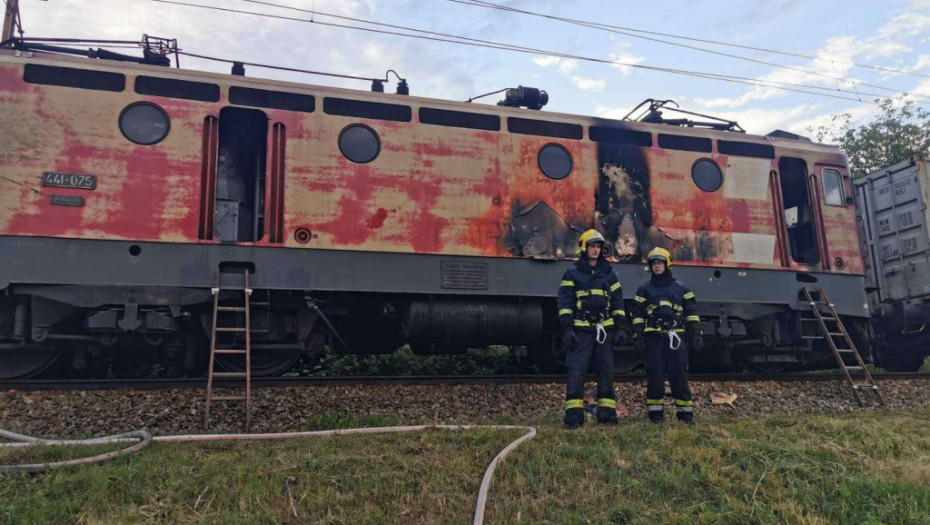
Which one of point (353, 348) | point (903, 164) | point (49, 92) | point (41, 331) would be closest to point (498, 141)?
point (353, 348)

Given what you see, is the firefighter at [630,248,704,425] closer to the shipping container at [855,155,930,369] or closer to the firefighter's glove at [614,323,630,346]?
the firefighter's glove at [614,323,630,346]

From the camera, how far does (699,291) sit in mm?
8320

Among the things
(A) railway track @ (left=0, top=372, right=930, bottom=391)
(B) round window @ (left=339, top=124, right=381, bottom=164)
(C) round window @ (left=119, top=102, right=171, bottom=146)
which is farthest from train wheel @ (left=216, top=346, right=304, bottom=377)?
(C) round window @ (left=119, top=102, right=171, bottom=146)

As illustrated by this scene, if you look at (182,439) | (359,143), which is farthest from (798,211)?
(182,439)

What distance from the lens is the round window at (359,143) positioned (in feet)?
24.3

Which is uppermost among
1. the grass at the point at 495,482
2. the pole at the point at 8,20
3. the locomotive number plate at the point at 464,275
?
the pole at the point at 8,20

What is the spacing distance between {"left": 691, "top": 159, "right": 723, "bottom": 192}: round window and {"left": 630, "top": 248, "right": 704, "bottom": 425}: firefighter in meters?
2.87

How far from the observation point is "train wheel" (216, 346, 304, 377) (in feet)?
23.4

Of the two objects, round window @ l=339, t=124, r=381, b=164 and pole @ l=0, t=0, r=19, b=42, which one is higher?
pole @ l=0, t=0, r=19, b=42

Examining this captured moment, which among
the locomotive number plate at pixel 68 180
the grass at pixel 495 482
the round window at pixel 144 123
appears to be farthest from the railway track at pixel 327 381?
the round window at pixel 144 123

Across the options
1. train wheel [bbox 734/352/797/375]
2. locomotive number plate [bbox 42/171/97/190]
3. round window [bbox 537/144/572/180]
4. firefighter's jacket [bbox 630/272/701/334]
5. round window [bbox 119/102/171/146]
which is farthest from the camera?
train wheel [bbox 734/352/797/375]

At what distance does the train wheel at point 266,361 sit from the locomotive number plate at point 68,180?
251 centimetres

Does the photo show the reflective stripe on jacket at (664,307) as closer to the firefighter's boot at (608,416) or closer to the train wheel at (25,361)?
the firefighter's boot at (608,416)

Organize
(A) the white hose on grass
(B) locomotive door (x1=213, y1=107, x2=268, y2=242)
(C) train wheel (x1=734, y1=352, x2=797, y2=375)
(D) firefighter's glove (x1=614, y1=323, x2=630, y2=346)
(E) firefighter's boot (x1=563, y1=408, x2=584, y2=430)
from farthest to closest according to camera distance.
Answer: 1. (C) train wheel (x1=734, y1=352, x2=797, y2=375)
2. (B) locomotive door (x1=213, y1=107, x2=268, y2=242)
3. (D) firefighter's glove (x1=614, y1=323, x2=630, y2=346)
4. (E) firefighter's boot (x1=563, y1=408, x2=584, y2=430)
5. (A) the white hose on grass
